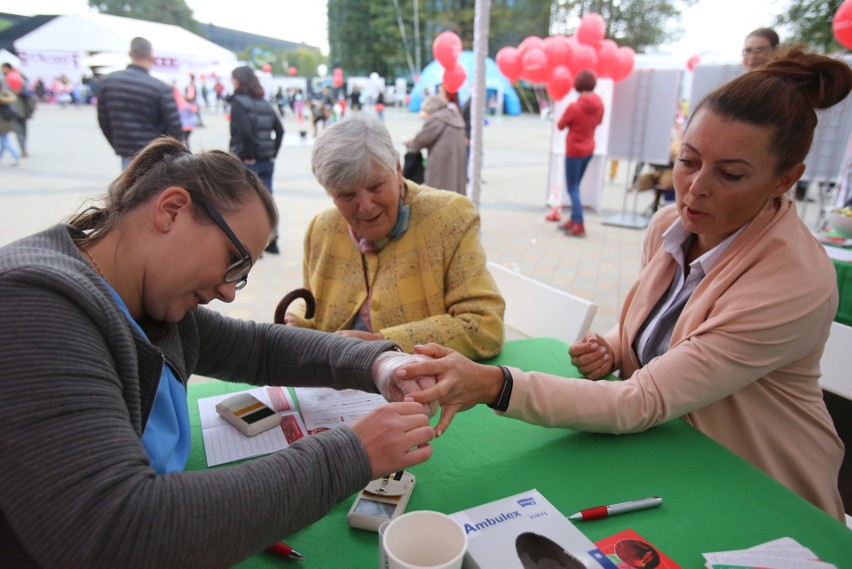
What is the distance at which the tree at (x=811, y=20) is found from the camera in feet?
46.0

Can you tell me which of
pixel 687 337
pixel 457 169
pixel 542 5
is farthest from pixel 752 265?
pixel 542 5

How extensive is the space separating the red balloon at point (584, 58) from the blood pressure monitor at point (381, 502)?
804 cm

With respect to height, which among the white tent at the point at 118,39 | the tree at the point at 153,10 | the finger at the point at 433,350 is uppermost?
the tree at the point at 153,10

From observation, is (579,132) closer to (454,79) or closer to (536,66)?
(536,66)

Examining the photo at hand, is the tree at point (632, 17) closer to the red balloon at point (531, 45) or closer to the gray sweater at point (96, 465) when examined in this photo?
the red balloon at point (531, 45)

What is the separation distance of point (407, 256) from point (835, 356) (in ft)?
5.23

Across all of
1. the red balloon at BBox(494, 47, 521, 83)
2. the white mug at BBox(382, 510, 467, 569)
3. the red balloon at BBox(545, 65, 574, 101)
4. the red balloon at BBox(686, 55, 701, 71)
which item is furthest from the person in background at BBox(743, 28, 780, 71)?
the red balloon at BBox(686, 55, 701, 71)

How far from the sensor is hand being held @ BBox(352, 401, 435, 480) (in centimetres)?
101

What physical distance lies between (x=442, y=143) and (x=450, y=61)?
2580mm

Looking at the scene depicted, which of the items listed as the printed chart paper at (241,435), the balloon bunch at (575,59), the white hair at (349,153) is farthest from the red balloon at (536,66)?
the printed chart paper at (241,435)

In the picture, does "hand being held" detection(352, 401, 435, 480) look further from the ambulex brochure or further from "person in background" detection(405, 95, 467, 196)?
"person in background" detection(405, 95, 467, 196)

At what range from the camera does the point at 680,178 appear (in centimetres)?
162

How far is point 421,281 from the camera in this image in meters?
2.18

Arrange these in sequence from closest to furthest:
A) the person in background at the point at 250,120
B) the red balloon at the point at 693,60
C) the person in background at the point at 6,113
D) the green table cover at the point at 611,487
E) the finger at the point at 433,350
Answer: the green table cover at the point at 611,487 < the finger at the point at 433,350 < the person in background at the point at 250,120 < the person in background at the point at 6,113 < the red balloon at the point at 693,60
